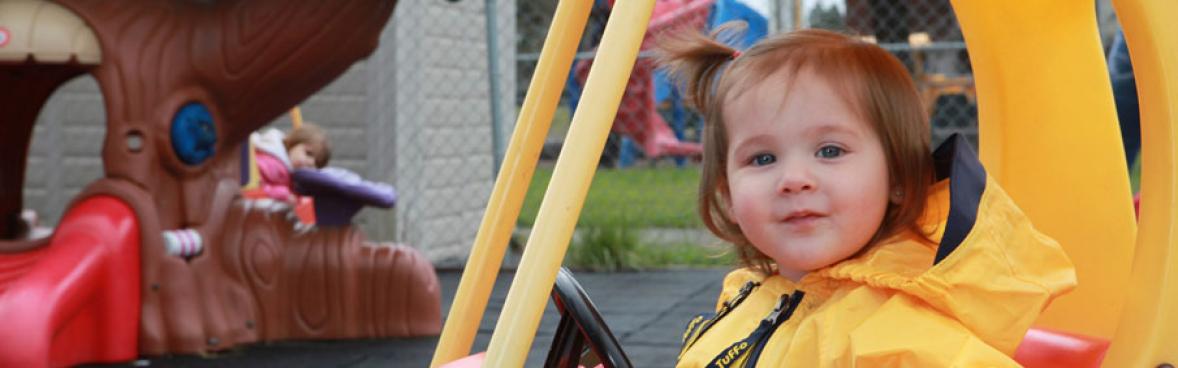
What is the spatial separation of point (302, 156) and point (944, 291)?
434 cm

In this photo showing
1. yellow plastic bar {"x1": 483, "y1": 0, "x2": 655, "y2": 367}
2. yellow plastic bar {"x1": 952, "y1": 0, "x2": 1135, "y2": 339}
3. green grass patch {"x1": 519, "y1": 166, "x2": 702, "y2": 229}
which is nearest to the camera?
yellow plastic bar {"x1": 483, "y1": 0, "x2": 655, "y2": 367}

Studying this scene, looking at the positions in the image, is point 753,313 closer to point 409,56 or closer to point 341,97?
point 409,56

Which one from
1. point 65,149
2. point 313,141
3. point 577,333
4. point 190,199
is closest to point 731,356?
point 577,333

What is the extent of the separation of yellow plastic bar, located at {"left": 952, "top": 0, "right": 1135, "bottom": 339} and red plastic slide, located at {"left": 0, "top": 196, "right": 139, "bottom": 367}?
226 centimetres

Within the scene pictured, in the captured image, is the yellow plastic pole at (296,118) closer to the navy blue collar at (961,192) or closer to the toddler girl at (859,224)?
the toddler girl at (859,224)

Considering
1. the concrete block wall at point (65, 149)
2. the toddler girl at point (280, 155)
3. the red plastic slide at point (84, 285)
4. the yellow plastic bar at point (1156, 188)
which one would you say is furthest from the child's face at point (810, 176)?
the concrete block wall at point (65, 149)

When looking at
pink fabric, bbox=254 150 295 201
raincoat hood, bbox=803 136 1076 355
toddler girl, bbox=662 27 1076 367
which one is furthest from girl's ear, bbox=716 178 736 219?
pink fabric, bbox=254 150 295 201

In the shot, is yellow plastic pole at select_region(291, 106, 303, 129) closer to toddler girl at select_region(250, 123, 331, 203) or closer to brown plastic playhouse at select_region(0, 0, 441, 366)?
toddler girl at select_region(250, 123, 331, 203)

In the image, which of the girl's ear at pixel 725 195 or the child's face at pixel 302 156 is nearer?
the girl's ear at pixel 725 195

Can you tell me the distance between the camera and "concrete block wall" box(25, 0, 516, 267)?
5.62 m

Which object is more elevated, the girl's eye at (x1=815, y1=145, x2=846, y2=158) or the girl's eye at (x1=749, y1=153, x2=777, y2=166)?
the girl's eye at (x1=815, y1=145, x2=846, y2=158)

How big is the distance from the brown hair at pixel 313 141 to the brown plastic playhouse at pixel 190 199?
1236 millimetres

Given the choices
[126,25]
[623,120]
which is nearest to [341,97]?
[126,25]

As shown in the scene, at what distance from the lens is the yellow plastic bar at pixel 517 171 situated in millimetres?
1504
